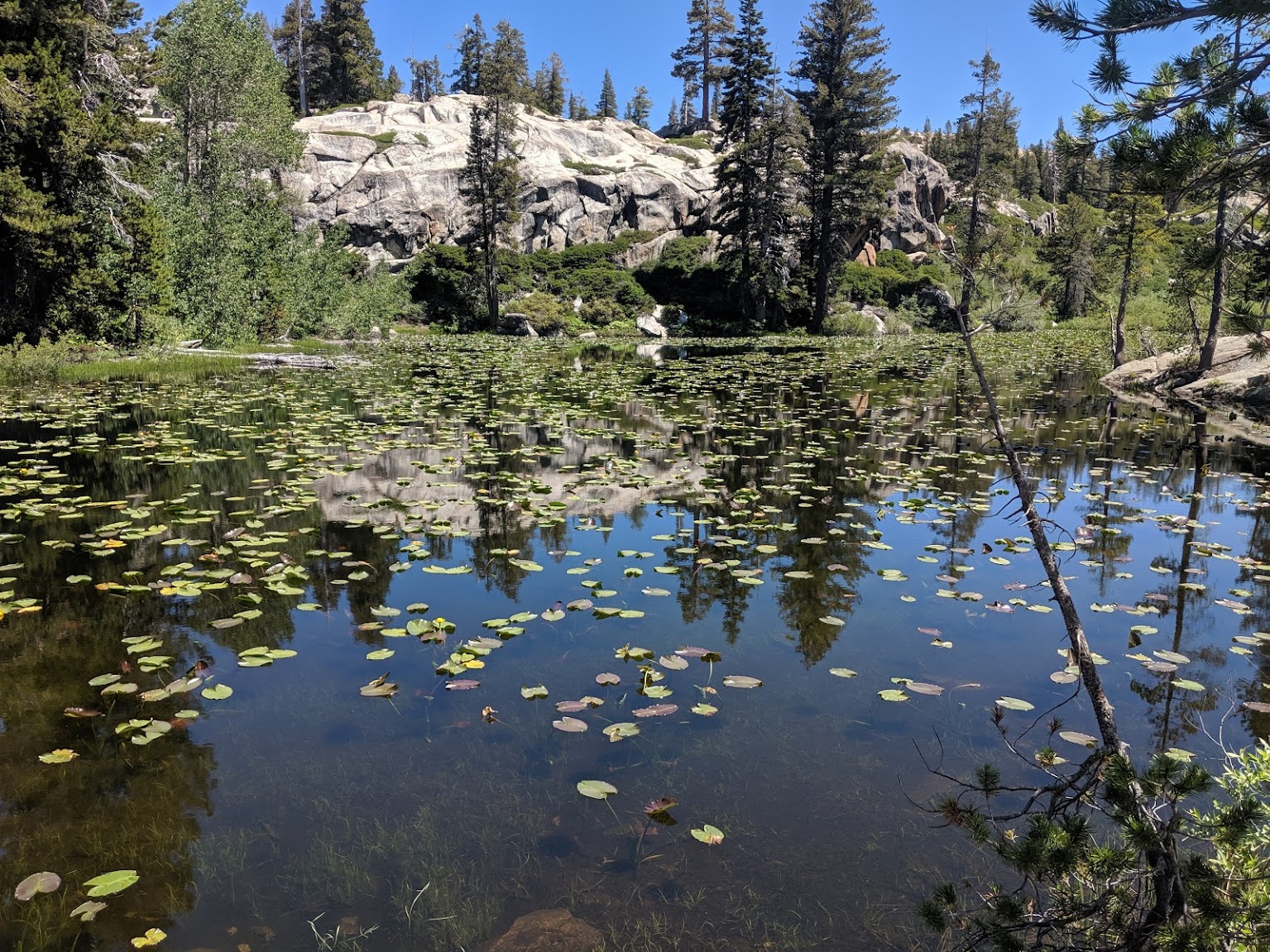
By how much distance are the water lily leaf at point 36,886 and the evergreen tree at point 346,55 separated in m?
78.7

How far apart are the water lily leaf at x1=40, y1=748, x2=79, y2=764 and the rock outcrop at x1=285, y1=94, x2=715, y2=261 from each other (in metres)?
45.0

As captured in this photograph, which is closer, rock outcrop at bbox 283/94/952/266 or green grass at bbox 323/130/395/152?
rock outcrop at bbox 283/94/952/266

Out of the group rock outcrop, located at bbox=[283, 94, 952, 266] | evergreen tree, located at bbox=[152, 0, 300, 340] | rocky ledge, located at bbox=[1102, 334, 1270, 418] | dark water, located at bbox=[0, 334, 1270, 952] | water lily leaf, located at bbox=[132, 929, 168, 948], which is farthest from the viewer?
rock outcrop, located at bbox=[283, 94, 952, 266]

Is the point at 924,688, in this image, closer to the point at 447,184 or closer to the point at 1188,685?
the point at 1188,685

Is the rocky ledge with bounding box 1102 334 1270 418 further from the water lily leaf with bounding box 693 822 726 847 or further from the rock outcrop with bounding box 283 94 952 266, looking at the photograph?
the rock outcrop with bounding box 283 94 952 266

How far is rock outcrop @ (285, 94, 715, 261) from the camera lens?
46219 mm

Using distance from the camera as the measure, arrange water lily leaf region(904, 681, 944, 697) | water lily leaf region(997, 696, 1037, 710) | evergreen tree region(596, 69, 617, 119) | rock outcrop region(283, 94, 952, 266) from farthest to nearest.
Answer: evergreen tree region(596, 69, 617, 119) → rock outcrop region(283, 94, 952, 266) → water lily leaf region(904, 681, 944, 697) → water lily leaf region(997, 696, 1037, 710)

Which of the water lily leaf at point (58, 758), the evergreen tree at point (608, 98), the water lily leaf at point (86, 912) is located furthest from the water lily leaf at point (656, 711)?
the evergreen tree at point (608, 98)

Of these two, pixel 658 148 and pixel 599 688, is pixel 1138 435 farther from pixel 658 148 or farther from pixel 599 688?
pixel 658 148

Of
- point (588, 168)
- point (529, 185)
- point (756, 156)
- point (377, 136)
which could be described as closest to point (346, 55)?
point (377, 136)

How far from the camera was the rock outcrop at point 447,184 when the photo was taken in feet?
152

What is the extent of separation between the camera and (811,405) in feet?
47.6

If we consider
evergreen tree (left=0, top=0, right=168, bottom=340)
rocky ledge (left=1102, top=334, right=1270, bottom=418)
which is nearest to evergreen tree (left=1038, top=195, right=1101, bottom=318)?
rocky ledge (left=1102, top=334, right=1270, bottom=418)

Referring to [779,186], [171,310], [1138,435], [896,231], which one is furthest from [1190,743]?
[896,231]
